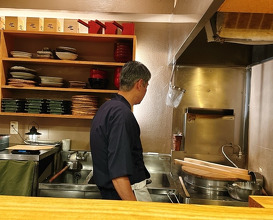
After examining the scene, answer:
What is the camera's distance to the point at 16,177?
7.90 ft

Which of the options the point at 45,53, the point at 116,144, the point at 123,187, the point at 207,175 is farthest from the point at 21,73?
the point at 207,175

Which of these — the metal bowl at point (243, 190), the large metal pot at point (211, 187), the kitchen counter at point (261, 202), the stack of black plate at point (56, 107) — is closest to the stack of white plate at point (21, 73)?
the stack of black plate at point (56, 107)

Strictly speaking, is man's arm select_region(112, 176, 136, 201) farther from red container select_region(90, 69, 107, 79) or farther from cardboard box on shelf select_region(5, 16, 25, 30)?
cardboard box on shelf select_region(5, 16, 25, 30)

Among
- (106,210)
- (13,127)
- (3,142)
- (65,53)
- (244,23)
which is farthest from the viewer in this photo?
(13,127)

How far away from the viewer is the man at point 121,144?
1.56m

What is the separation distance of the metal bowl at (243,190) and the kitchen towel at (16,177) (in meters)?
1.64

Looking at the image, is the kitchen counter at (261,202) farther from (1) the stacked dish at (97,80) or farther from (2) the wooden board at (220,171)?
(1) the stacked dish at (97,80)

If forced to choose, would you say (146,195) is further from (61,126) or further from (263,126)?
(61,126)

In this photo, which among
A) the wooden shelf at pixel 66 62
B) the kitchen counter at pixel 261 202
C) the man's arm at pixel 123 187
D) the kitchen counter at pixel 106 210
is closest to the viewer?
the kitchen counter at pixel 106 210

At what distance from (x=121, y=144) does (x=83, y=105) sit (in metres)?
1.35

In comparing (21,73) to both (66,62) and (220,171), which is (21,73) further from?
(220,171)

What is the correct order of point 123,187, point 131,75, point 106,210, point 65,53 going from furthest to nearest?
point 65,53 → point 131,75 → point 123,187 → point 106,210

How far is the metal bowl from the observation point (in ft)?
6.14

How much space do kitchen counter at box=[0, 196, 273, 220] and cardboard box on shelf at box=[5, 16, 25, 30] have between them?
2.76m
